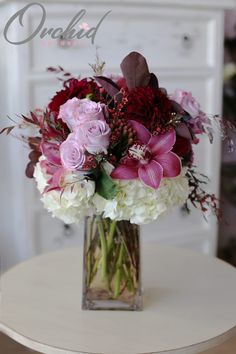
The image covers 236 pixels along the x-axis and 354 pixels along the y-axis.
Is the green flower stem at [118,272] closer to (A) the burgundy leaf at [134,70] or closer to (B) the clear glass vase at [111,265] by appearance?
(B) the clear glass vase at [111,265]

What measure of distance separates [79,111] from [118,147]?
93 millimetres

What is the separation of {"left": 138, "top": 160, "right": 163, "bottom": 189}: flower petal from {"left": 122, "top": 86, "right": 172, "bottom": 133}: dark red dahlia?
63 millimetres

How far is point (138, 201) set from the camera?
92 cm

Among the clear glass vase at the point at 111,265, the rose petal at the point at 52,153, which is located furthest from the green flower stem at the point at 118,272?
the rose petal at the point at 52,153

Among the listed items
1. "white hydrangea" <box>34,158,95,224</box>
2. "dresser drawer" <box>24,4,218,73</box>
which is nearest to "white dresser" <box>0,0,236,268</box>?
"dresser drawer" <box>24,4,218,73</box>

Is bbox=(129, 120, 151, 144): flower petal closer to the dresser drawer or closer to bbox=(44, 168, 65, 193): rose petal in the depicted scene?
bbox=(44, 168, 65, 193): rose petal

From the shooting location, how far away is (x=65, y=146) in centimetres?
87

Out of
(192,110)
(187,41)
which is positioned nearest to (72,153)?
(192,110)

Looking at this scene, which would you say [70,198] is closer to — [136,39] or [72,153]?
[72,153]

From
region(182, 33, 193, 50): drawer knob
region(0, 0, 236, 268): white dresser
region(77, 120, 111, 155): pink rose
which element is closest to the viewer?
region(77, 120, 111, 155): pink rose

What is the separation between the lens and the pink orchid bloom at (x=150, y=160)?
0.88 m

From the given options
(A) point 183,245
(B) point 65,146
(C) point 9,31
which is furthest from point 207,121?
(A) point 183,245

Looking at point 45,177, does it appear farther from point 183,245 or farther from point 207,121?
point 183,245

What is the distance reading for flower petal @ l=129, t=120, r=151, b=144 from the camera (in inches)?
34.6
